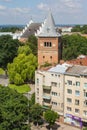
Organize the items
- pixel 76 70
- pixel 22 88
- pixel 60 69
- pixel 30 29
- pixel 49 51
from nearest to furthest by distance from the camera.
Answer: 1. pixel 76 70
2. pixel 60 69
3. pixel 22 88
4. pixel 49 51
5. pixel 30 29

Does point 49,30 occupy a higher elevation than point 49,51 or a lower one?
higher

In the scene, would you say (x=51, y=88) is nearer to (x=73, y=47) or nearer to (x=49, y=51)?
(x=49, y=51)

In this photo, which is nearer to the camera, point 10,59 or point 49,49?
point 49,49

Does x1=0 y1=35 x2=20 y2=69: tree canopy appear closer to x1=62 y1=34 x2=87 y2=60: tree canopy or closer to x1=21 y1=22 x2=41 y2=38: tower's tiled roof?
x1=62 y1=34 x2=87 y2=60: tree canopy

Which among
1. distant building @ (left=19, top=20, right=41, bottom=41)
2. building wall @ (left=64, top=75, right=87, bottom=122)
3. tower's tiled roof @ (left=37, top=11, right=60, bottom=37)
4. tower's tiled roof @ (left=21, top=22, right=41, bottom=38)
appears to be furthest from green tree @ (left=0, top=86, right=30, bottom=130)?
tower's tiled roof @ (left=21, top=22, right=41, bottom=38)

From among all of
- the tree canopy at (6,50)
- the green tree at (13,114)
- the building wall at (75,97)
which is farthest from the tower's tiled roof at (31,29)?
the green tree at (13,114)

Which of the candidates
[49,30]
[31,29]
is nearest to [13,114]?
[49,30]

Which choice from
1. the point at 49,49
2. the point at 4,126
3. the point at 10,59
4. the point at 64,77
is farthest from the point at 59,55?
the point at 4,126

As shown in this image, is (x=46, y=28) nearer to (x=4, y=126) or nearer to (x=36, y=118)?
(x=36, y=118)
